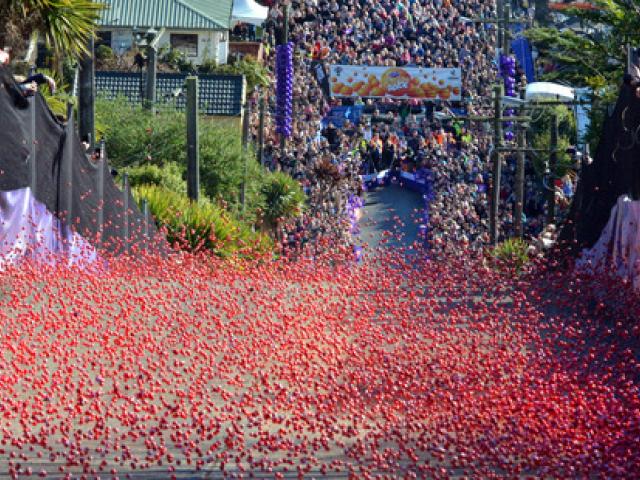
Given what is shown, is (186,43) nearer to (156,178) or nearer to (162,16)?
(162,16)

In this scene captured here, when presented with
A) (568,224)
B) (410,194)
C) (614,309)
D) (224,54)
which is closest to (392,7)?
(224,54)

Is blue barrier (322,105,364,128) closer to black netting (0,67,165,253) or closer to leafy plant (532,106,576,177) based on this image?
leafy plant (532,106,576,177)

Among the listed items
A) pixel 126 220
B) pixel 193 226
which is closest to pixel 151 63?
pixel 193 226

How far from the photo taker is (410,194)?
4434cm

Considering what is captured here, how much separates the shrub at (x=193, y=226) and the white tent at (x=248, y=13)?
31.5 m

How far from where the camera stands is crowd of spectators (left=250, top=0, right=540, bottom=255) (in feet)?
130

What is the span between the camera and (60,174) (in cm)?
1571

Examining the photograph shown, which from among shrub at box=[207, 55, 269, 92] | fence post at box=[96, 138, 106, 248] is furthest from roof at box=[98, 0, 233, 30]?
fence post at box=[96, 138, 106, 248]

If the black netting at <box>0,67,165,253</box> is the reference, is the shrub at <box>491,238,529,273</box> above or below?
below

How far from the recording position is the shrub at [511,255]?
1019 inches

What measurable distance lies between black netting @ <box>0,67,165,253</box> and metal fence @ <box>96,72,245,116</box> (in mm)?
26794

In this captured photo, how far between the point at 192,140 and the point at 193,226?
263 inches

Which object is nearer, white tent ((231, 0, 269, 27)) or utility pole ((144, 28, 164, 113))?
utility pole ((144, 28, 164, 113))

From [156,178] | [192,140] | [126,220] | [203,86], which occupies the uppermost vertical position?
[203,86]
